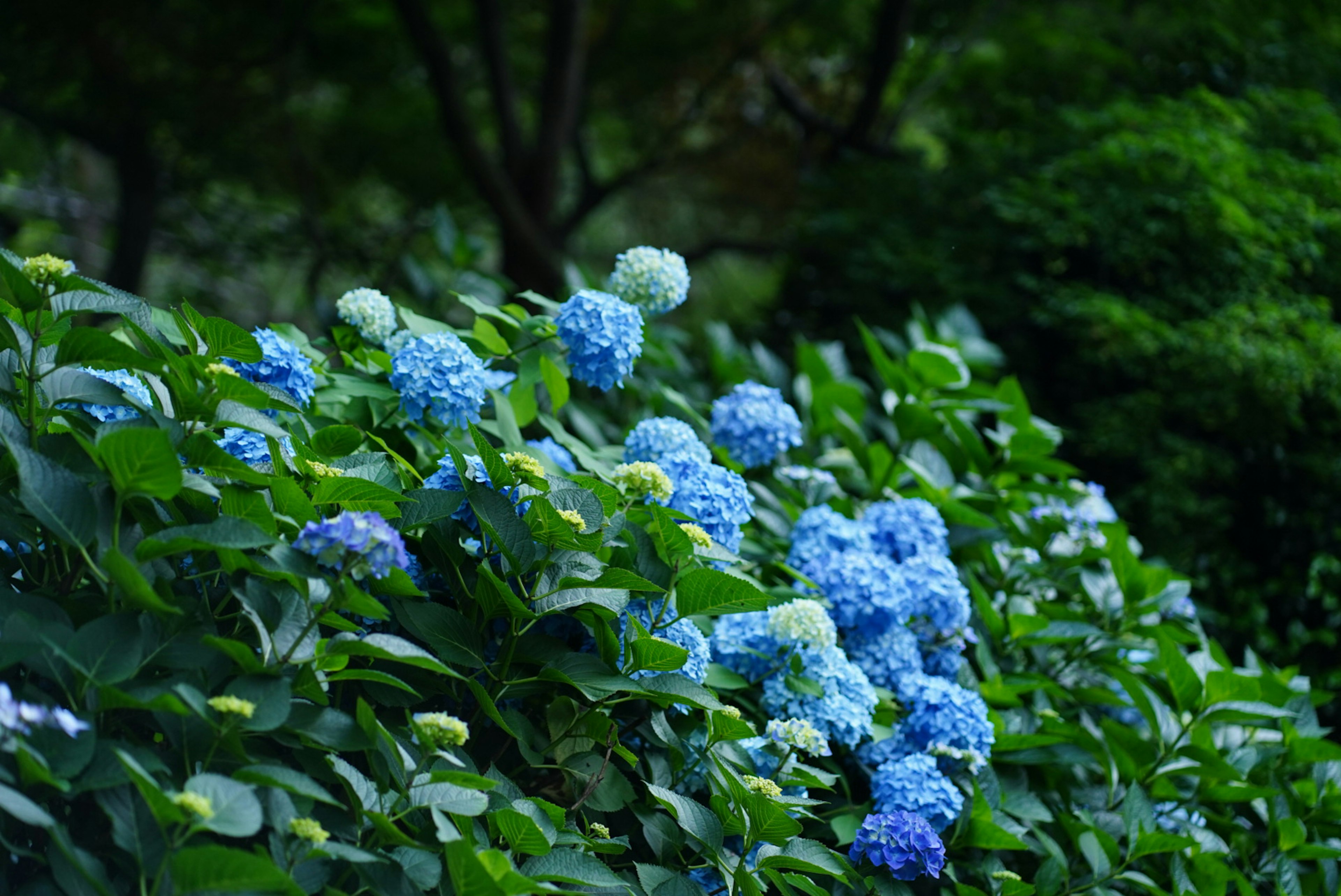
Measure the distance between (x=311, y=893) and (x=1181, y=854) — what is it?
1.70 meters

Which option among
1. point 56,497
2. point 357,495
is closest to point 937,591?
point 357,495

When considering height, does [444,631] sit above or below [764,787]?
above

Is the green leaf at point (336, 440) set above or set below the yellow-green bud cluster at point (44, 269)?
below

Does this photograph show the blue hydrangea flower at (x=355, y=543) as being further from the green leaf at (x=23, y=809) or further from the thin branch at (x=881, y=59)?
the thin branch at (x=881, y=59)

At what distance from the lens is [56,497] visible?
1.17 meters

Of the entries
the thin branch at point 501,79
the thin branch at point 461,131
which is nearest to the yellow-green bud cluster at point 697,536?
the thin branch at point 461,131

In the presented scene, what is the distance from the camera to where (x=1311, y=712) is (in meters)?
2.44

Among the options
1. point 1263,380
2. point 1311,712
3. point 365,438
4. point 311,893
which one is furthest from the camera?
point 1263,380

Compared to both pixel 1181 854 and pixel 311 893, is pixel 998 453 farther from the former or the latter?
pixel 311 893

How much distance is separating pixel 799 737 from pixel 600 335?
0.76 meters

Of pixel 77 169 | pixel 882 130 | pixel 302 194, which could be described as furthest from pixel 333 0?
pixel 77 169

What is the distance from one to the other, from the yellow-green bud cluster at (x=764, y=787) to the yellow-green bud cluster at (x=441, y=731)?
49cm

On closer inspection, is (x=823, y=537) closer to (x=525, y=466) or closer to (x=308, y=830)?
(x=525, y=466)

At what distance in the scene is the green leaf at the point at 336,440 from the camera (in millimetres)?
1557
